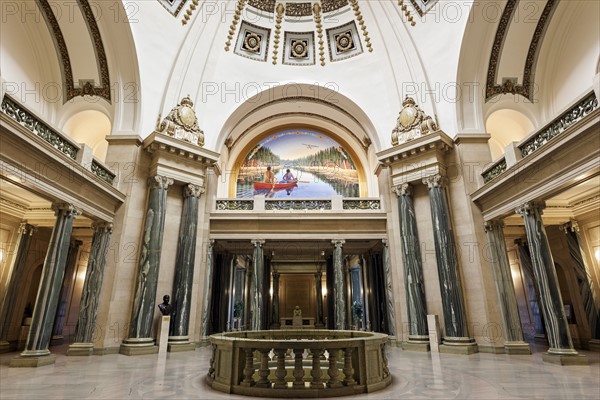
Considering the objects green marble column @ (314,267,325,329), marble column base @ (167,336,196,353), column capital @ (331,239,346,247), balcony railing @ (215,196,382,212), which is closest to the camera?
marble column base @ (167,336,196,353)

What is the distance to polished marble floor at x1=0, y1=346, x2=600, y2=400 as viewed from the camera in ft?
14.4

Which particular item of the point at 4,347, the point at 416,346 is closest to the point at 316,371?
the point at 416,346

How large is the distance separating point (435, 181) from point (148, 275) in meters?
9.27

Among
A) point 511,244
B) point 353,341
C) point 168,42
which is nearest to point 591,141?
point 353,341

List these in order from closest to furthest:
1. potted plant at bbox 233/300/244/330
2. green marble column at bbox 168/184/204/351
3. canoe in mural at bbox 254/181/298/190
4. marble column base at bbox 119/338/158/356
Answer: marble column base at bbox 119/338/158/356, green marble column at bbox 168/184/204/351, canoe in mural at bbox 254/181/298/190, potted plant at bbox 233/300/244/330

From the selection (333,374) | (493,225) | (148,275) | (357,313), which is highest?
(493,225)

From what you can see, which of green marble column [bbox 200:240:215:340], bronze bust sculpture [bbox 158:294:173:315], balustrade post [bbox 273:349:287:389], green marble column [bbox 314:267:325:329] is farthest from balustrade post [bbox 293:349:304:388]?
green marble column [bbox 314:267:325:329]

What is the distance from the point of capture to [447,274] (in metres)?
10.0

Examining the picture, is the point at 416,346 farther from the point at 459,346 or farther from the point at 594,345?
the point at 594,345

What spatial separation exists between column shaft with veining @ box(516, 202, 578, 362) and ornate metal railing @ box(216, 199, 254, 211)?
29.8 feet

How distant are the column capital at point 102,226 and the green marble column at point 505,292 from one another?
1138 centimetres

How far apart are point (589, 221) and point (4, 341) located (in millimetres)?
17923

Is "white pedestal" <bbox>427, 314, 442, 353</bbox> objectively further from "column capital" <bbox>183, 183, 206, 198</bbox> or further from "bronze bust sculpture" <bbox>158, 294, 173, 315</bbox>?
"column capital" <bbox>183, 183, 206, 198</bbox>

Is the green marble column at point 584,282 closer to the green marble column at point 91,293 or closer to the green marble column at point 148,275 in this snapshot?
the green marble column at point 148,275
